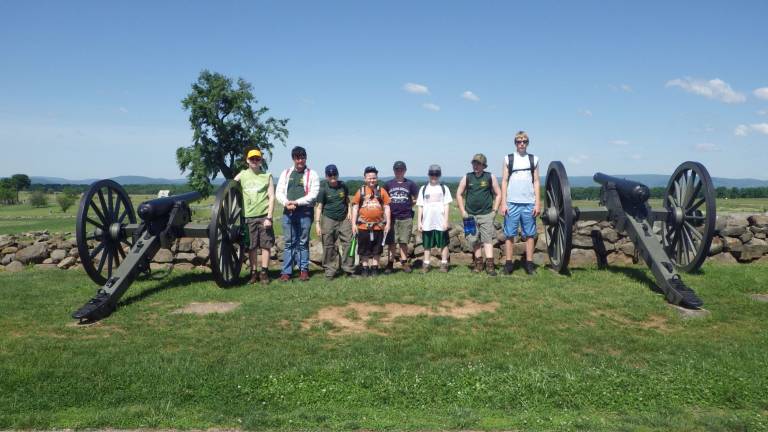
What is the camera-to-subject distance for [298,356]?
17.1 ft

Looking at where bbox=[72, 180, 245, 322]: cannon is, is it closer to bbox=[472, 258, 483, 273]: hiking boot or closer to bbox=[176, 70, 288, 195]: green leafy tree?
bbox=[472, 258, 483, 273]: hiking boot

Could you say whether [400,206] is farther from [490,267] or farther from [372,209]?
[490,267]

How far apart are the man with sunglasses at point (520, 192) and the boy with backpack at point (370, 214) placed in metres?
1.98

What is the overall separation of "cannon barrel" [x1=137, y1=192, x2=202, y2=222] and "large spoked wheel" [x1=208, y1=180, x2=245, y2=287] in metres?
0.84

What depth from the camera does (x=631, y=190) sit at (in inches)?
323

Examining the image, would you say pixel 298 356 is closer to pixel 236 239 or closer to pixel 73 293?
pixel 236 239

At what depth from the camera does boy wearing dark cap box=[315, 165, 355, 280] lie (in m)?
8.53

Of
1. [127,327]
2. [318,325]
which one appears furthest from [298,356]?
[127,327]

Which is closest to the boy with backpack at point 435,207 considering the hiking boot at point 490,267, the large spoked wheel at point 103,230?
the hiking boot at point 490,267

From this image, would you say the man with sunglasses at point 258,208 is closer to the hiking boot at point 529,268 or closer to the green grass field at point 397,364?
the green grass field at point 397,364

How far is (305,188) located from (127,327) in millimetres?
3307

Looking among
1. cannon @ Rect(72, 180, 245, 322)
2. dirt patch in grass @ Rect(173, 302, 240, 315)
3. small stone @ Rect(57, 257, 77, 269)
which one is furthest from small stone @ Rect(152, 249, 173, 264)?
dirt patch in grass @ Rect(173, 302, 240, 315)

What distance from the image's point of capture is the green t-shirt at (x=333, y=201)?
8547 millimetres

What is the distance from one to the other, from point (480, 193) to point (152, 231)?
5266mm
